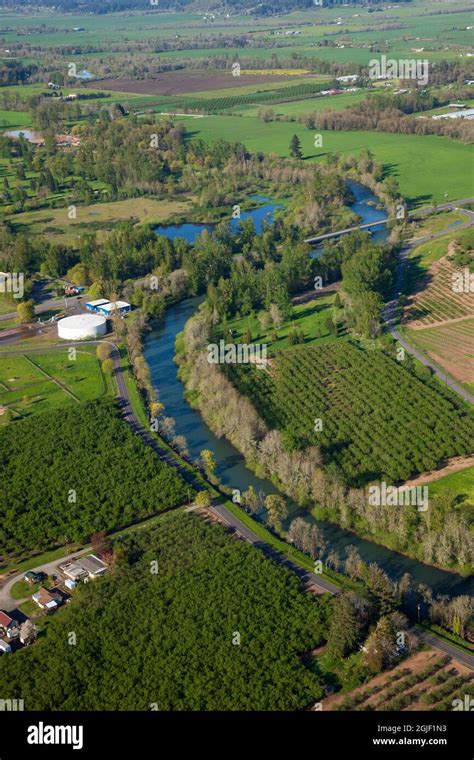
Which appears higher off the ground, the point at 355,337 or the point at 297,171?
the point at 297,171

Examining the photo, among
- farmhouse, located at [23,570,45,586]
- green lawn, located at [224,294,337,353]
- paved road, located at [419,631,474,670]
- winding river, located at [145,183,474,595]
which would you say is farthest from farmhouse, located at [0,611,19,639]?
green lawn, located at [224,294,337,353]

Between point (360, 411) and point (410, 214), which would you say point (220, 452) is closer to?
point (360, 411)

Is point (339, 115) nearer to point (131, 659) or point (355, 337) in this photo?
point (355, 337)

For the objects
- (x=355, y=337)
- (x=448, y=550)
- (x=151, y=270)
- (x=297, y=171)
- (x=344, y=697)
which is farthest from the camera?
(x=297, y=171)

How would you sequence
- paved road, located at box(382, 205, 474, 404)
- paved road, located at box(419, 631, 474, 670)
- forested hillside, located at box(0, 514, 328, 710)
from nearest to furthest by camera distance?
forested hillside, located at box(0, 514, 328, 710)
paved road, located at box(419, 631, 474, 670)
paved road, located at box(382, 205, 474, 404)

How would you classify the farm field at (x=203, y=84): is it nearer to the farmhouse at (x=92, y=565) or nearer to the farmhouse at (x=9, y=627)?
the farmhouse at (x=92, y=565)

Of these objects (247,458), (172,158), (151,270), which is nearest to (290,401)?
(247,458)

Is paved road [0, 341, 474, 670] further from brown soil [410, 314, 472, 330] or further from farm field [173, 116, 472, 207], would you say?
farm field [173, 116, 472, 207]
